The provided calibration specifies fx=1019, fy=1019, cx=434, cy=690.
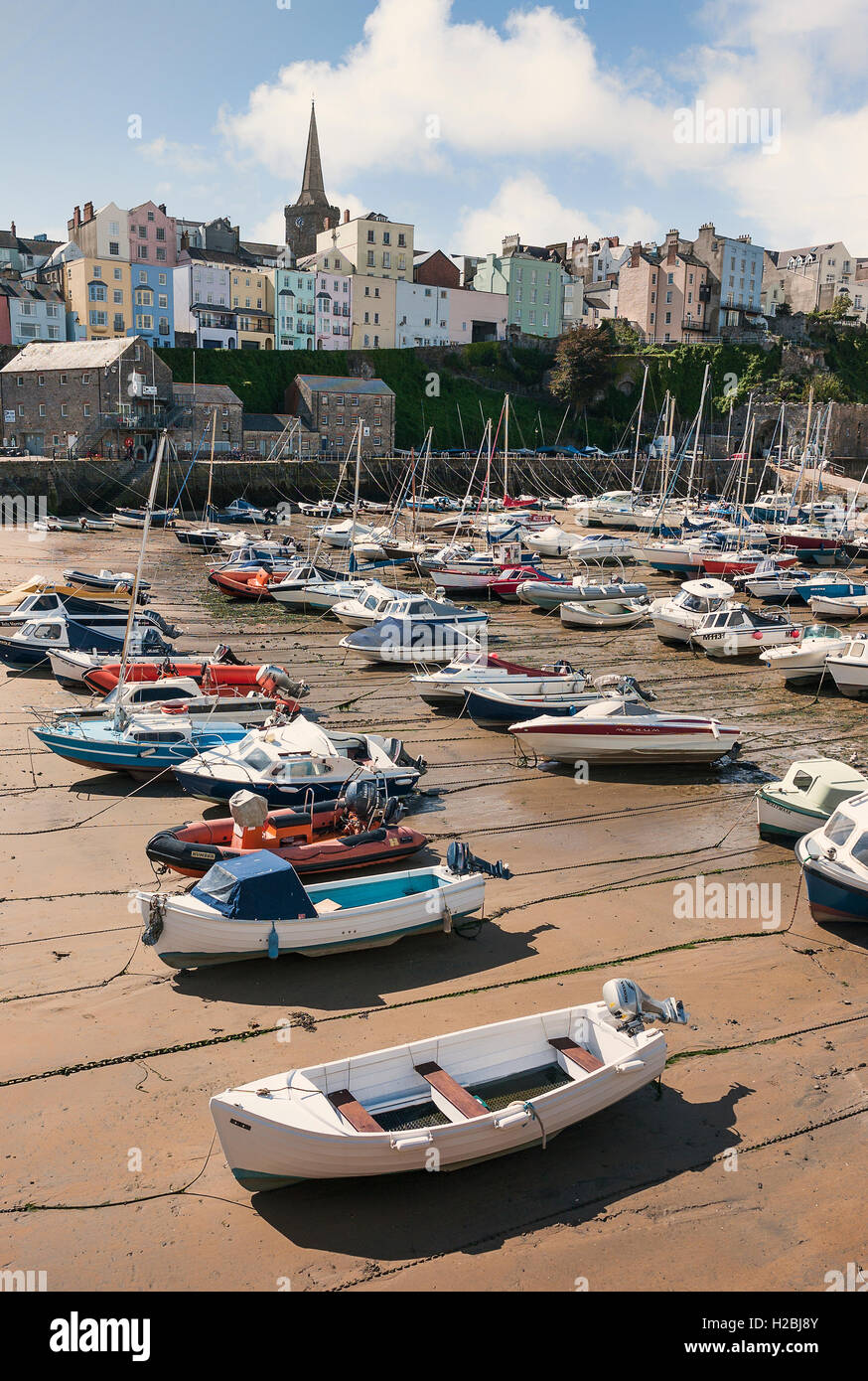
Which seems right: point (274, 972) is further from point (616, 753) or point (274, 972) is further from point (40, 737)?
point (616, 753)

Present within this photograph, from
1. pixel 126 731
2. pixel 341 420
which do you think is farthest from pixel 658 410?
pixel 126 731

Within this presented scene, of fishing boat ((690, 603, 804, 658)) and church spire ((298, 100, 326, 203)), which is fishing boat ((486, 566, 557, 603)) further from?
church spire ((298, 100, 326, 203))

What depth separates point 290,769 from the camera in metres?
14.1

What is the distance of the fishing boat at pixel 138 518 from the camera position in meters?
48.7

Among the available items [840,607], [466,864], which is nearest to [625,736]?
[466,864]

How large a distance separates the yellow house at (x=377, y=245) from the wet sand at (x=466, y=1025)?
259ft

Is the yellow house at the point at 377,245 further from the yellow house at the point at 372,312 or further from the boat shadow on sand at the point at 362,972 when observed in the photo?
the boat shadow on sand at the point at 362,972

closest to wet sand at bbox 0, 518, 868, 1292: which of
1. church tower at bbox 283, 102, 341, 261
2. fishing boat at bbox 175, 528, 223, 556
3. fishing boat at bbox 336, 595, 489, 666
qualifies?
fishing boat at bbox 336, 595, 489, 666

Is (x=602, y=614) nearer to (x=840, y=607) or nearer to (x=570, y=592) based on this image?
(x=570, y=592)

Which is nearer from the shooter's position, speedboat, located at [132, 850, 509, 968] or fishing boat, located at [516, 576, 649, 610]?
speedboat, located at [132, 850, 509, 968]

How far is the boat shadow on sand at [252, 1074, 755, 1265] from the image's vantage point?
22.8ft

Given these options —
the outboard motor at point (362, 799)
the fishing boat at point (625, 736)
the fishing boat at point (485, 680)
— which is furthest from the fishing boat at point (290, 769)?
the fishing boat at point (485, 680)

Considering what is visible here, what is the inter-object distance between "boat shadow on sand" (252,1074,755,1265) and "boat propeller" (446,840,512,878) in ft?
12.3
